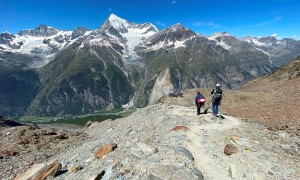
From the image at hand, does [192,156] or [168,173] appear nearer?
[168,173]

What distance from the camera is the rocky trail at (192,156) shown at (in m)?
21.5

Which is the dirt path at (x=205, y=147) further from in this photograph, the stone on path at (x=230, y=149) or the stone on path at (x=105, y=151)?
the stone on path at (x=105, y=151)

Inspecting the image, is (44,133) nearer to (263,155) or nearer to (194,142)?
(194,142)

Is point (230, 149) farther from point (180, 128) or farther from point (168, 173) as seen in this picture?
point (168, 173)

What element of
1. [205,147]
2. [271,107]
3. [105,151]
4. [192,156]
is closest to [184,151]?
[192,156]

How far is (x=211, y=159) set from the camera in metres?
23.9

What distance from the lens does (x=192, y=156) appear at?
2373cm

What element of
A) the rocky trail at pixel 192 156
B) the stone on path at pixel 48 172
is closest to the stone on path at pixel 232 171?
the rocky trail at pixel 192 156

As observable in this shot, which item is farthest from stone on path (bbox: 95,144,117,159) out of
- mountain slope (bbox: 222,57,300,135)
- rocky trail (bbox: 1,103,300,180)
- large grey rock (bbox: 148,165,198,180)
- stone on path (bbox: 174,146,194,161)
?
mountain slope (bbox: 222,57,300,135)

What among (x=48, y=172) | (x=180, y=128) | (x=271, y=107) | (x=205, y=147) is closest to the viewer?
(x=205, y=147)

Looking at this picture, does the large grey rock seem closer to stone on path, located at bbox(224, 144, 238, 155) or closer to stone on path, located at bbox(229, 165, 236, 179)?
stone on path, located at bbox(229, 165, 236, 179)

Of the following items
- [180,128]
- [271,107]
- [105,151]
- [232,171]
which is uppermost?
[180,128]

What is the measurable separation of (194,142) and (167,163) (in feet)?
20.9

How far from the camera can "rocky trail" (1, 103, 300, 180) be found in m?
21.5
